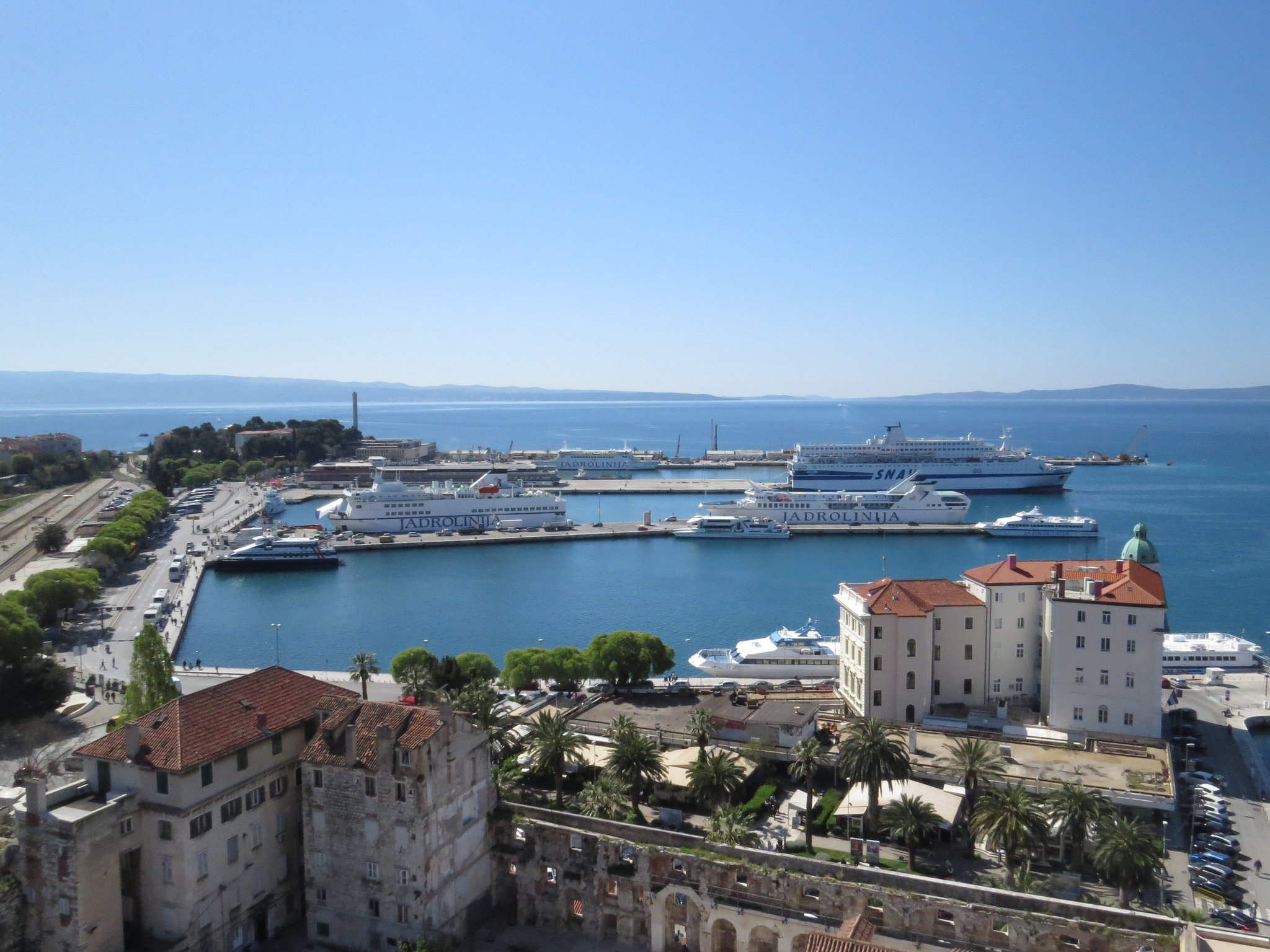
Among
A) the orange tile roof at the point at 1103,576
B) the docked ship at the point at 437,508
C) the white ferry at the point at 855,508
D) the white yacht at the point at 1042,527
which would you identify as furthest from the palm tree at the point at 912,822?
the docked ship at the point at 437,508

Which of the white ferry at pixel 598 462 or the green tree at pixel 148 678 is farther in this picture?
the white ferry at pixel 598 462

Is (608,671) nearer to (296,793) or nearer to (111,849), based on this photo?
(296,793)

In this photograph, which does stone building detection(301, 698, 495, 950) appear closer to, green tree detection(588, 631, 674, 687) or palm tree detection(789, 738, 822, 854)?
palm tree detection(789, 738, 822, 854)

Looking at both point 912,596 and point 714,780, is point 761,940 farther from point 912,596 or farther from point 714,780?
point 912,596

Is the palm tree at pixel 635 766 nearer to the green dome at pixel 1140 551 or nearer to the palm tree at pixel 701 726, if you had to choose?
the palm tree at pixel 701 726

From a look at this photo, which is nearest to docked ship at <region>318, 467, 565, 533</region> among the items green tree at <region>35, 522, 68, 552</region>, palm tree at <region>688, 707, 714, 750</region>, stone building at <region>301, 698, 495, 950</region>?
green tree at <region>35, 522, 68, 552</region>

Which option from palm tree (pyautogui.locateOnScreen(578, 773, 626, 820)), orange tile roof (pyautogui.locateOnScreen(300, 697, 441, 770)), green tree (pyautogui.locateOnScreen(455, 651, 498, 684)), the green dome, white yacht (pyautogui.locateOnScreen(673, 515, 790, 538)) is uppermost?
the green dome

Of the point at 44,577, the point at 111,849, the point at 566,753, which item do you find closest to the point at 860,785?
the point at 566,753
